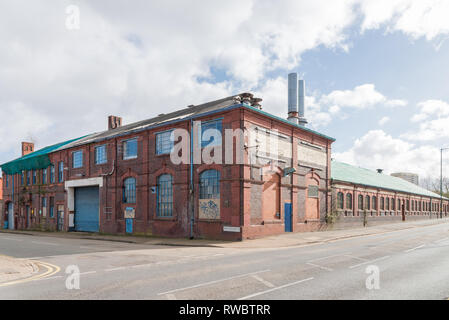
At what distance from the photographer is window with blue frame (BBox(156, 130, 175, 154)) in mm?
25047

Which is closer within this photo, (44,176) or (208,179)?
(208,179)

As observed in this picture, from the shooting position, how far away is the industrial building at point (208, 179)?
71.3 ft

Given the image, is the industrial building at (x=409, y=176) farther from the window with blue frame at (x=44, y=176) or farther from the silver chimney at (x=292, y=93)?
the window with blue frame at (x=44, y=176)

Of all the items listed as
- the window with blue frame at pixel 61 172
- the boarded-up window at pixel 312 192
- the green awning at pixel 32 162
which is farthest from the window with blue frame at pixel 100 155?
the boarded-up window at pixel 312 192

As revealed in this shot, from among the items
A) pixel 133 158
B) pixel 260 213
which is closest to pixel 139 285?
pixel 260 213

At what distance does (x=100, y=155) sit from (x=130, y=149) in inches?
180

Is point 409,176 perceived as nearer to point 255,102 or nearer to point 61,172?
point 255,102

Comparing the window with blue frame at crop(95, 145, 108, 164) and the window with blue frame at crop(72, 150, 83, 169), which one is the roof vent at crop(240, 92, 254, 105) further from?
the window with blue frame at crop(72, 150, 83, 169)

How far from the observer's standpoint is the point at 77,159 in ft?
112

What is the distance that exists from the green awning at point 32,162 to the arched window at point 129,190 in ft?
48.0

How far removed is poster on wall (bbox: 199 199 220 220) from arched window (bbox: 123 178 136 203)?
305 inches

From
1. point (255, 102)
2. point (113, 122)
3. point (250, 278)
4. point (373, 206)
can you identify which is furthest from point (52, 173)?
point (373, 206)
